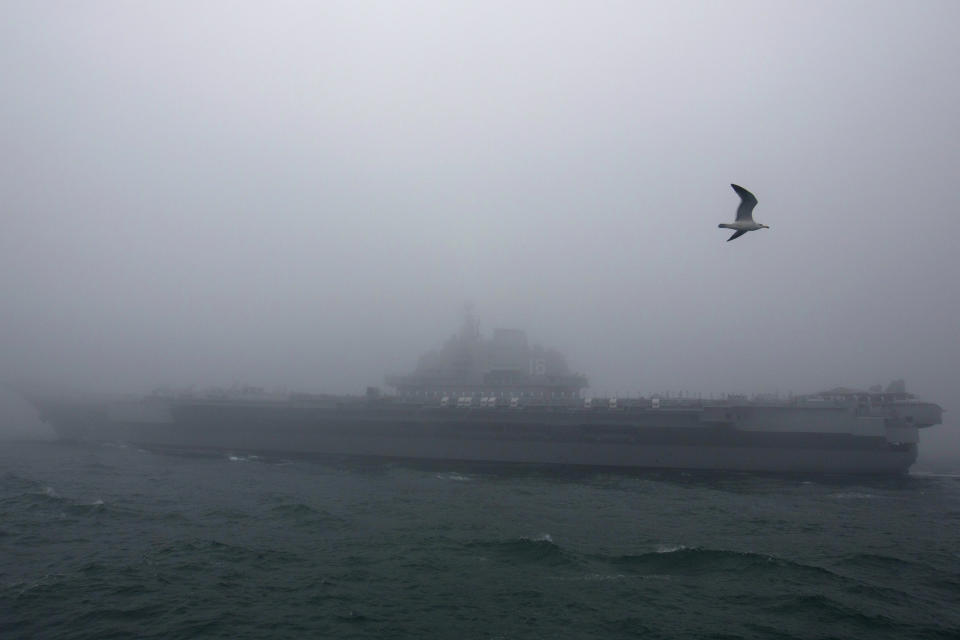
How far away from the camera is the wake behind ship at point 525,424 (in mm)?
25531

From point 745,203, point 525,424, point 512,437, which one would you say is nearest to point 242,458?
point 512,437

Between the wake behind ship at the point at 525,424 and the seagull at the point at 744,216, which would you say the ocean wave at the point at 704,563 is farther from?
the wake behind ship at the point at 525,424

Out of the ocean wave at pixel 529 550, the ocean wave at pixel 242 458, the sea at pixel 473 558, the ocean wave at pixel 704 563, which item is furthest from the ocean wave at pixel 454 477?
the ocean wave at pixel 704 563

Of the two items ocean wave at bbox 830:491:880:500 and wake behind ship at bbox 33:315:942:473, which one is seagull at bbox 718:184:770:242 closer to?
ocean wave at bbox 830:491:880:500

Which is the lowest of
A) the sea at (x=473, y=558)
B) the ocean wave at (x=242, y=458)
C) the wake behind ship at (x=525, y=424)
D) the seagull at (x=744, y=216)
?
the ocean wave at (x=242, y=458)

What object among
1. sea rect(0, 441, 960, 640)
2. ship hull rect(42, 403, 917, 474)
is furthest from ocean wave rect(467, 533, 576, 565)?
ship hull rect(42, 403, 917, 474)

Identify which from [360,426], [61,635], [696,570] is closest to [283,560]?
[61,635]

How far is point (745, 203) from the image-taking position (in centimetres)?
820

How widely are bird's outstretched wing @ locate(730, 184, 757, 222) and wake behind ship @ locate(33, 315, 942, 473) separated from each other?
20.1 m

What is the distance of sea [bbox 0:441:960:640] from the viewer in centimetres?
1031

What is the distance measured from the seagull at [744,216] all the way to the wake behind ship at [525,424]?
20113 mm

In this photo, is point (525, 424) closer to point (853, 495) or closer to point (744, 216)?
point (853, 495)

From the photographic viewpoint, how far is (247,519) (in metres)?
17.5

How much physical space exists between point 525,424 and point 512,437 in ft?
3.28
